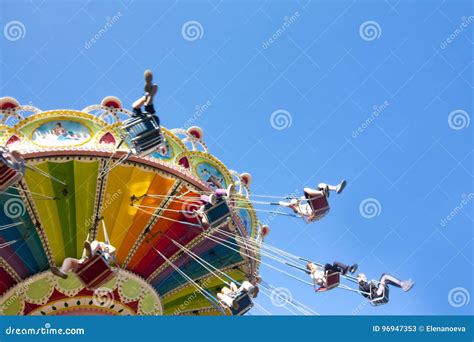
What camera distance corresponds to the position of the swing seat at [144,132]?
36.8 ft

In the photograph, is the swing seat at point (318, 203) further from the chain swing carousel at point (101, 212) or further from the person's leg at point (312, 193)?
the chain swing carousel at point (101, 212)

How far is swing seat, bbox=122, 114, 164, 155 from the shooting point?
11.2 meters

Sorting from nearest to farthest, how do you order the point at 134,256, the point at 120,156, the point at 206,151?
1. the point at 120,156
2. the point at 134,256
3. the point at 206,151

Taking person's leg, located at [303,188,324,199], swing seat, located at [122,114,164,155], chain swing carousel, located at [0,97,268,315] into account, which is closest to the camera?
swing seat, located at [122,114,164,155]

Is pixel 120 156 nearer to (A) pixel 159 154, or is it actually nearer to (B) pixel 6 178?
(A) pixel 159 154

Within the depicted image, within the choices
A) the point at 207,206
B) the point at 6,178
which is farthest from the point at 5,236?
the point at 207,206

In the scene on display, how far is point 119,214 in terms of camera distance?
13125 millimetres

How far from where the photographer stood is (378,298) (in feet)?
44.0

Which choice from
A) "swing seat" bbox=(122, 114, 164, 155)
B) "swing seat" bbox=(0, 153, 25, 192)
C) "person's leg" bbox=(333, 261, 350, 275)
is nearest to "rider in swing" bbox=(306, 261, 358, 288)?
"person's leg" bbox=(333, 261, 350, 275)

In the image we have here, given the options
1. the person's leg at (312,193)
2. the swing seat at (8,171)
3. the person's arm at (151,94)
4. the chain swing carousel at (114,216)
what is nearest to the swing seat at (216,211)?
the chain swing carousel at (114,216)

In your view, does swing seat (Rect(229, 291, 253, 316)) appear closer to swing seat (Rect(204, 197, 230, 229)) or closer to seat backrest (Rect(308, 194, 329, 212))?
swing seat (Rect(204, 197, 230, 229))

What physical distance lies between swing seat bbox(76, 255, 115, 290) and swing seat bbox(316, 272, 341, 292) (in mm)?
5073

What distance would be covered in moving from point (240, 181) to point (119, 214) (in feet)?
11.6

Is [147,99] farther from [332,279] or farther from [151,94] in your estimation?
[332,279]
